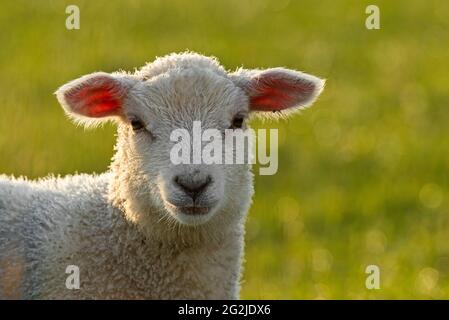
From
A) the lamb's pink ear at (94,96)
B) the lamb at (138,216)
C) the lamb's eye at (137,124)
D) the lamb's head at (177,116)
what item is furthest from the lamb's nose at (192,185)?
the lamb's pink ear at (94,96)

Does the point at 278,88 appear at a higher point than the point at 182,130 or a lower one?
higher

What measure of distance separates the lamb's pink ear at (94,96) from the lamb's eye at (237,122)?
62 cm

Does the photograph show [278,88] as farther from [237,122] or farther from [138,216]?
[138,216]

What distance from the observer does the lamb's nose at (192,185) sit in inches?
280

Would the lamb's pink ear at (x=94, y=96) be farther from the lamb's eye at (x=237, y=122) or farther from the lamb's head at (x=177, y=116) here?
the lamb's eye at (x=237, y=122)

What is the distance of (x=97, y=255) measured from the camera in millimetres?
7648

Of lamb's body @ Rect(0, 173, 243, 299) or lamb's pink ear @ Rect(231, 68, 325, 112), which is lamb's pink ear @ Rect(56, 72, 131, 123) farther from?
lamb's pink ear @ Rect(231, 68, 325, 112)

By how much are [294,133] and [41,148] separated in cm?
303

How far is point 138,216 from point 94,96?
775mm

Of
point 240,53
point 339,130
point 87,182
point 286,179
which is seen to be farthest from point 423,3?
point 87,182

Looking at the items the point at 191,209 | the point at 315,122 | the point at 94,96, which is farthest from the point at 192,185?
the point at 315,122

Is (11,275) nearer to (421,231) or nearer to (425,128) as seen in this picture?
(421,231)

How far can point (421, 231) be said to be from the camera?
42.7 feet

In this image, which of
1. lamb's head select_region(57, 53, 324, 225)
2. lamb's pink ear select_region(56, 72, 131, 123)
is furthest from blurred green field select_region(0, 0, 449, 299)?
lamb's pink ear select_region(56, 72, 131, 123)
